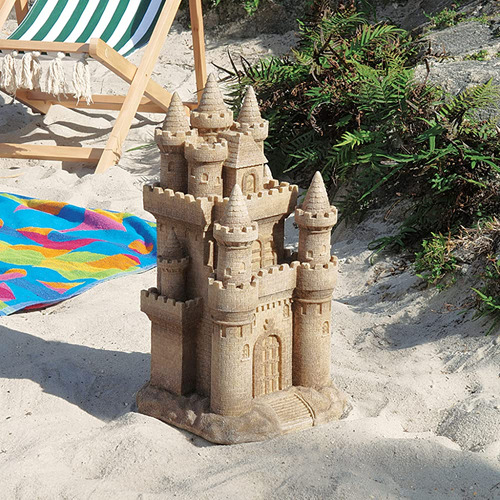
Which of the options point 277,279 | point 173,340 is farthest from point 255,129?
point 173,340

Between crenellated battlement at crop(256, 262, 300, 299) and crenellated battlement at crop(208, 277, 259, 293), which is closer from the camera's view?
crenellated battlement at crop(208, 277, 259, 293)

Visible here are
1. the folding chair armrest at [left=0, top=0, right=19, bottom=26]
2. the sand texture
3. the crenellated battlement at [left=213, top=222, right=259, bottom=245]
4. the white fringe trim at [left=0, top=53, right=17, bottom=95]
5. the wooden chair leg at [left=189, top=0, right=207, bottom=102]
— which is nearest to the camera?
the sand texture

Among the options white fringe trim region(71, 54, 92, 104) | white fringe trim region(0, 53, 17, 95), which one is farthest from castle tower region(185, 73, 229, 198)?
white fringe trim region(0, 53, 17, 95)

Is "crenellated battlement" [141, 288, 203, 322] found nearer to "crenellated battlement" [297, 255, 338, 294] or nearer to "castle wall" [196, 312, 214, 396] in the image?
"castle wall" [196, 312, 214, 396]

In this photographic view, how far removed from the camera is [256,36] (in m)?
13.4

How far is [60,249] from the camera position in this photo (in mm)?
8297

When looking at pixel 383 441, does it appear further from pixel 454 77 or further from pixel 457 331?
pixel 454 77

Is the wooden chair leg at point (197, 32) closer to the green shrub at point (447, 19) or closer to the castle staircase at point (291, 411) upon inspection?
the green shrub at point (447, 19)

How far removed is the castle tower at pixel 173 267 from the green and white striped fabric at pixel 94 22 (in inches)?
207

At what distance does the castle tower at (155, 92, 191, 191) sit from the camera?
5266 mm

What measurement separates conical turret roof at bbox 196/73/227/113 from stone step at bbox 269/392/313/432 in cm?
170

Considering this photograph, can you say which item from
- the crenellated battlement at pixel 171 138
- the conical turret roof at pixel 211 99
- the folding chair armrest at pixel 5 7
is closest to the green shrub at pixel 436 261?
the conical turret roof at pixel 211 99

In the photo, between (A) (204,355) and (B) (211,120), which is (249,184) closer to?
(B) (211,120)

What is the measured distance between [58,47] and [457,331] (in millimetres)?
4949
